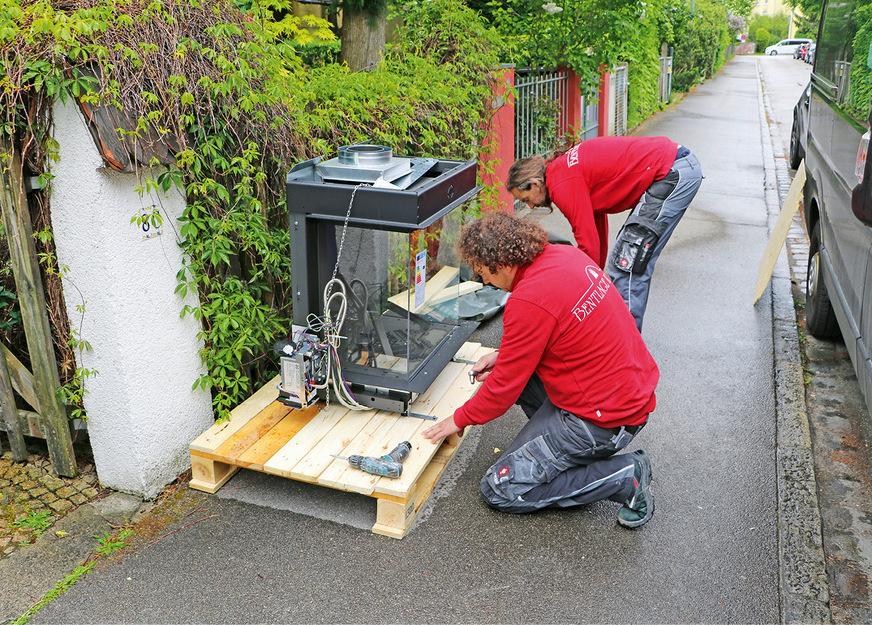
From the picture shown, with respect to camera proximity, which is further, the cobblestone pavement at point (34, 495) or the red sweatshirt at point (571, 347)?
the cobblestone pavement at point (34, 495)

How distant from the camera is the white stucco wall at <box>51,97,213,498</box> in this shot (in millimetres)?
3020

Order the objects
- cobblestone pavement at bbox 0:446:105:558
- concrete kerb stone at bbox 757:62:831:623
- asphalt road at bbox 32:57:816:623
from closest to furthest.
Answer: asphalt road at bbox 32:57:816:623 → concrete kerb stone at bbox 757:62:831:623 → cobblestone pavement at bbox 0:446:105:558

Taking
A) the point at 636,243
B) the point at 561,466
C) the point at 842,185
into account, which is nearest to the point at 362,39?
the point at 636,243

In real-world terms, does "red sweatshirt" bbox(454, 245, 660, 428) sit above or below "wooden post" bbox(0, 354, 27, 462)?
above

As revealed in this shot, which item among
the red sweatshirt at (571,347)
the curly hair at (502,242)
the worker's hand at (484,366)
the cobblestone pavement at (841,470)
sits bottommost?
the cobblestone pavement at (841,470)

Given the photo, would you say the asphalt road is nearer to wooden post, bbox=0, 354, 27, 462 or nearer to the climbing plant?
the climbing plant

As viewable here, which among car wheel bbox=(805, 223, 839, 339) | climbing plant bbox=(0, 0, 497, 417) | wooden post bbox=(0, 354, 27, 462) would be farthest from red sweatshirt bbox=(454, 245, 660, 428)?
car wheel bbox=(805, 223, 839, 339)

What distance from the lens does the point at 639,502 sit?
328 cm

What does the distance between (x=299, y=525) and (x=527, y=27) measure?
25.7 feet

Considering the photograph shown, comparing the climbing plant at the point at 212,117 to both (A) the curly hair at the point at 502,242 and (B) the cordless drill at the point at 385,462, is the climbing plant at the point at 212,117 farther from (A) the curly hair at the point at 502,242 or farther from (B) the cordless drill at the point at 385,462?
(A) the curly hair at the point at 502,242

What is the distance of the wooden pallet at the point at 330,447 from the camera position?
3.21 m

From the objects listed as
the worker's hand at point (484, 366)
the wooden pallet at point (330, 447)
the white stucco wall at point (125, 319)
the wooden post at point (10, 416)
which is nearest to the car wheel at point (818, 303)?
the worker's hand at point (484, 366)

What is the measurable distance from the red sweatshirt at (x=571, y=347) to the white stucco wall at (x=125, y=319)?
1.41 metres

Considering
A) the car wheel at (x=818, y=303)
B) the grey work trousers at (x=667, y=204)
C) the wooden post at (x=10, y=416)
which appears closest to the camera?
the wooden post at (x=10, y=416)
